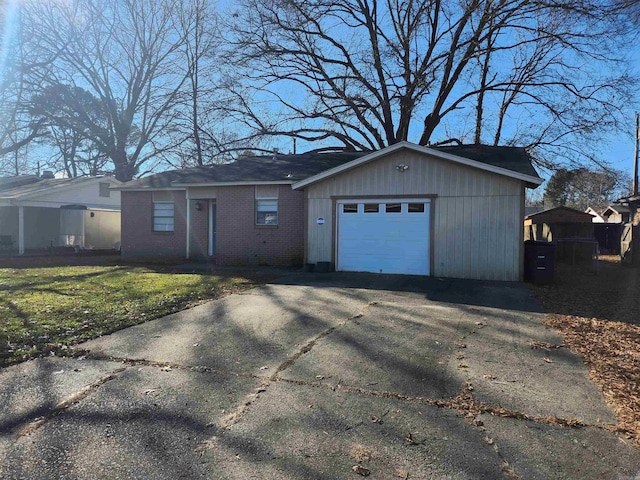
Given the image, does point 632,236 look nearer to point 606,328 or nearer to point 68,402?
point 606,328

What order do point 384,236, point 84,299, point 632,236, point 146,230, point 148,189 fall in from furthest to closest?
point 146,230 → point 148,189 → point 632,236 → point 384,236 → point 84,299

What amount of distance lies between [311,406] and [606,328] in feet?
17.5

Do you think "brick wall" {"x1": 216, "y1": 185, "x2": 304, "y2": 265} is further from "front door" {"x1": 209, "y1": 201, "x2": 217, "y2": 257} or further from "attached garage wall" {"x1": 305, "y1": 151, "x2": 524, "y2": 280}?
"attached garage wall" {"x1": 305, "y1": 151, "x2": 524, "y2": 280}

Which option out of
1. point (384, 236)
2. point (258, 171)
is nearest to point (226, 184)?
point (258, 171)

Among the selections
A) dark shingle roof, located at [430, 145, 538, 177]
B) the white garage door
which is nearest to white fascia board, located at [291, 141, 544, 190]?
dark shingle roof, located at [430, 145, 538, 177]

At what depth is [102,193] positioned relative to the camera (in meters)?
23.2

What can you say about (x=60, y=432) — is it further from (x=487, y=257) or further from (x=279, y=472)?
(x=487, y=257)

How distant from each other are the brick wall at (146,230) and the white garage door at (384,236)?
279 inches

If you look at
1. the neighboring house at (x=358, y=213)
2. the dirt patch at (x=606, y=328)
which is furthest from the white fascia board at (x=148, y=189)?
the dirt patch at (x=606, y=328)

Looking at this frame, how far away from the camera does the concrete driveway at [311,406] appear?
279cm

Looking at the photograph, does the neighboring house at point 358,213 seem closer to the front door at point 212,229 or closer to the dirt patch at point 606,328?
the front door at point 212,229

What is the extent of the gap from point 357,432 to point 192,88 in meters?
31.1

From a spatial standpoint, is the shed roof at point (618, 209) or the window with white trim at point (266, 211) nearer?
the window with white trim at point (266, 211)

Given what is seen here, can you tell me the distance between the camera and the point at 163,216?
16.6 metres
